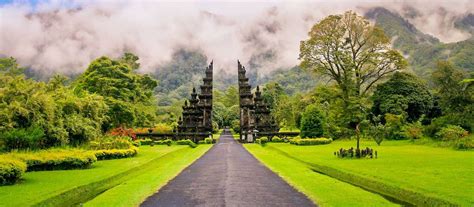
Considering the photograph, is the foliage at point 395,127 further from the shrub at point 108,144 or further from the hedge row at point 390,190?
the shrub at point 108,144

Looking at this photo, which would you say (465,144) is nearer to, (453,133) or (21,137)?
(453,133)

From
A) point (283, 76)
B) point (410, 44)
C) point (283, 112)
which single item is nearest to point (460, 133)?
Result: point (283, 112)

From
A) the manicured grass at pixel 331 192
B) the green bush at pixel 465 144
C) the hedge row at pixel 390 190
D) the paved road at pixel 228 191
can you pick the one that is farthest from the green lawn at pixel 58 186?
the green bush at pixel 465 144

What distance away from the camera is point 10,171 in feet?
44.3

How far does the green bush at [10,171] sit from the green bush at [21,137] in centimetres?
662

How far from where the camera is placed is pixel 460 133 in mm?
32875

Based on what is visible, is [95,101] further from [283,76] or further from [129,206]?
[283,76]

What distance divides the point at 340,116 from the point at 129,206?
43.2m

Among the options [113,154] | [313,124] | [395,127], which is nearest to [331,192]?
[113,154]

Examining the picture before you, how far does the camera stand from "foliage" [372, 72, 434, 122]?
48094 mm

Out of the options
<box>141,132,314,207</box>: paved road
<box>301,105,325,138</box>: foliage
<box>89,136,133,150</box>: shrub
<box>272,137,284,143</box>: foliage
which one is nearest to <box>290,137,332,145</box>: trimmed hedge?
<box>301,105,325,138</box>: foliage

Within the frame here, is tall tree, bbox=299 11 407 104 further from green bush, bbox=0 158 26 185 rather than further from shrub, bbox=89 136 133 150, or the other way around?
green bush, bbox=0 158 26 185

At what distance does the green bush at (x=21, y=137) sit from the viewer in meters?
20.1

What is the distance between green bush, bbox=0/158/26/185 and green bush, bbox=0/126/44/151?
6.62 meters
